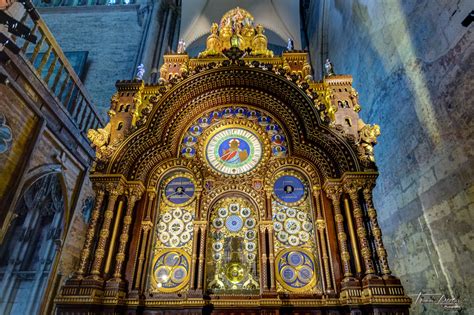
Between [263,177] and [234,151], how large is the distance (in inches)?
36.5

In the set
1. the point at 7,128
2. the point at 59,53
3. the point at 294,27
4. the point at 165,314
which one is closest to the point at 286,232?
the point at 165,314

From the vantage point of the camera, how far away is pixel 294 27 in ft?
49.8

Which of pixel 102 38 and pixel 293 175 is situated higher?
pixel 102 38

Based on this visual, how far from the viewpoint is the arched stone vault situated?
5.86m

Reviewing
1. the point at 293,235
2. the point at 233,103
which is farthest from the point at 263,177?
the point at 233,103

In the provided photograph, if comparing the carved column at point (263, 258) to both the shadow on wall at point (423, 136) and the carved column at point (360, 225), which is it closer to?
the carved column at point (360, 225)

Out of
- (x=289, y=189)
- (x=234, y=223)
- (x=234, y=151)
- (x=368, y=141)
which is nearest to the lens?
(x=368, y=141)

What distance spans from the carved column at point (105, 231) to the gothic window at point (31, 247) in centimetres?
448

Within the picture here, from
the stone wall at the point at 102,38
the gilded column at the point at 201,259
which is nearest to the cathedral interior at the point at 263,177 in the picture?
the gilded column at the point at 201,259

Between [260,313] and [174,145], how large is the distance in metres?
3.90

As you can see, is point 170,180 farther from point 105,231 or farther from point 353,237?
point 353,237

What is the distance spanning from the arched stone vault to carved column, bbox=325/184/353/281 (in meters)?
0.32

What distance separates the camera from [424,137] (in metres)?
6.30

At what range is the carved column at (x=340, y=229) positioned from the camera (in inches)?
195
